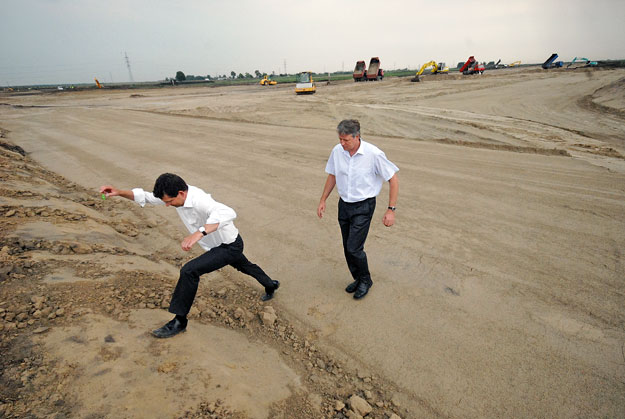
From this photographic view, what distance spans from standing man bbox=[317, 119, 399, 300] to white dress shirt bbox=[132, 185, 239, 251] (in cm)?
118

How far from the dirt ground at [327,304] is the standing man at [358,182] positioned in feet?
2.99

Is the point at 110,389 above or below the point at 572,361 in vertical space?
above

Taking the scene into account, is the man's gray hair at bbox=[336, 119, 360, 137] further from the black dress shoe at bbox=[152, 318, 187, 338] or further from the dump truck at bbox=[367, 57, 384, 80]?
the dump truck at bbox=[367, 57, 384, 80]

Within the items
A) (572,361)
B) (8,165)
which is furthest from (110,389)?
(8,165)

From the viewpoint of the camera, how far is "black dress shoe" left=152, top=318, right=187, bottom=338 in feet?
8.52

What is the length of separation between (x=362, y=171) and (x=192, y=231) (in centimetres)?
175

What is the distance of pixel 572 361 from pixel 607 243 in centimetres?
268

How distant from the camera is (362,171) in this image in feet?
9.87

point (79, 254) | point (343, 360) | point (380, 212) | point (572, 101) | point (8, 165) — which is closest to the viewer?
point (343, 360)

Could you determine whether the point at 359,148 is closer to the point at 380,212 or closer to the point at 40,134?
the point at 380,212

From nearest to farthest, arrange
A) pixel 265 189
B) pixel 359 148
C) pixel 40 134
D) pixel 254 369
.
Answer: pixel 254 369 → pixel 359 148 → pixel 265 189 → pixel 40 134

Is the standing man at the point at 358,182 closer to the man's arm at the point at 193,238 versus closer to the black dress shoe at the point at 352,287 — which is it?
the black dress shoe at the point at 352,287

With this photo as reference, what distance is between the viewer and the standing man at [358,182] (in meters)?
2.98

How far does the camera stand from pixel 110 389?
6.72 ft
